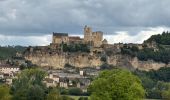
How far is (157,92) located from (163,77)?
25.3 m

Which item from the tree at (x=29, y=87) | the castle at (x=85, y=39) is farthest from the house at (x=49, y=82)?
the castle at (x=85, y=39)

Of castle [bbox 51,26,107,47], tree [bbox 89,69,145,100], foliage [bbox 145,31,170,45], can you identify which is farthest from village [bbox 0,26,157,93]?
tree [bbox 89,69,145,100]

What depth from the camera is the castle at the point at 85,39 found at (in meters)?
131

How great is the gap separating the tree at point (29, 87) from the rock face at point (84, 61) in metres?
24.6

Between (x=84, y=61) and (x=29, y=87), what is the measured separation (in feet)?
158

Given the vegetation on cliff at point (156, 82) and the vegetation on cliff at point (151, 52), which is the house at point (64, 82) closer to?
the vegetation on cliff at point (156, 82)

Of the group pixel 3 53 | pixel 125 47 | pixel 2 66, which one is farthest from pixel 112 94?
pixel 3 53

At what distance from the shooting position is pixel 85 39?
133625 mm

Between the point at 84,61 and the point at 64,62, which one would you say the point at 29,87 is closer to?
the point at 84,61

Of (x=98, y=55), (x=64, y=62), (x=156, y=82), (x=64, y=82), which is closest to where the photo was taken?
(x=64, y=82)

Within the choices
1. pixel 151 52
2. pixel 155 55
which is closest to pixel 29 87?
pixel 155 55

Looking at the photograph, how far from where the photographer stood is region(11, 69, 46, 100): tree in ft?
226

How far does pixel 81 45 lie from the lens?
127312mm

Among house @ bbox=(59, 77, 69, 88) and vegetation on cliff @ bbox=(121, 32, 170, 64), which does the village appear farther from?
vegetation on cliff @ bbox=(121, 32, 170, 64)
